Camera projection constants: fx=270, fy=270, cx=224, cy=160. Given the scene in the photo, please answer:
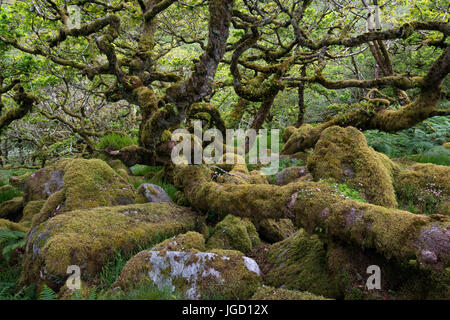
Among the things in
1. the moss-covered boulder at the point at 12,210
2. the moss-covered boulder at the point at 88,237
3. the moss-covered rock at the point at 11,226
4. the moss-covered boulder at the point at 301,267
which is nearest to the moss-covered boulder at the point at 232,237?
the moss-covered boulder at the point at 301,267

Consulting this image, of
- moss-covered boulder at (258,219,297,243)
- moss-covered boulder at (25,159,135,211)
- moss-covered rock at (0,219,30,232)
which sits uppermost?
moss-covered boulder at (25,159,135,211)

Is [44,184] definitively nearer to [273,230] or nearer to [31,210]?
[31,210]

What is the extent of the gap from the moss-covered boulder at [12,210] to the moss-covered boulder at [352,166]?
6867mm

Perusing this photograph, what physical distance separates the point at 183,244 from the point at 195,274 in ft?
1.95

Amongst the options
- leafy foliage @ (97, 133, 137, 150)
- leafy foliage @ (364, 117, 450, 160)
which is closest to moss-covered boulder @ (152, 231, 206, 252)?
leafy foliage @ (97, 133, 137, 150)

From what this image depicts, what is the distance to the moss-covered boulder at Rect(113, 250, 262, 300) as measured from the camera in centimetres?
284

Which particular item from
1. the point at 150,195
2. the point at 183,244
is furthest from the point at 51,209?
the point at 183,244

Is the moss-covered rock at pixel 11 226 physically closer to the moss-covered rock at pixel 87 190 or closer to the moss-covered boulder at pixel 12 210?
the moss-covered rock at pixel 87 190

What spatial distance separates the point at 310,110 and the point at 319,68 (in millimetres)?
13207

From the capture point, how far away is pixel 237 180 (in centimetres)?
581

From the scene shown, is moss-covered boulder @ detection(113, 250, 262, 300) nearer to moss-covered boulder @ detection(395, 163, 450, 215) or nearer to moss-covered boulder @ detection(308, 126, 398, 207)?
moss-covered boulder @ detection(308, 126, 398, 207)

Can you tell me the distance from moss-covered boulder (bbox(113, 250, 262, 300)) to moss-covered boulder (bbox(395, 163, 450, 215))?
9.80 feet

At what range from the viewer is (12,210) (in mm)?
6512
